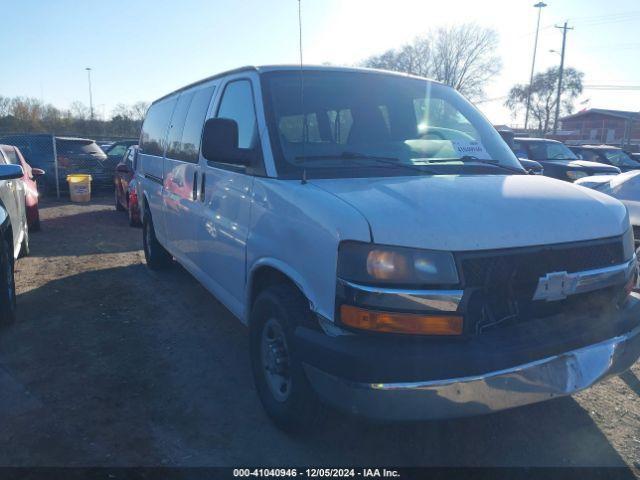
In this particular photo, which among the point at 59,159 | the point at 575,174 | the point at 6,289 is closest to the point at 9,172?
the point at 6,289

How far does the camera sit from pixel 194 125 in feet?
15.0

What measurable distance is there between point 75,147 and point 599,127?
2368 inches

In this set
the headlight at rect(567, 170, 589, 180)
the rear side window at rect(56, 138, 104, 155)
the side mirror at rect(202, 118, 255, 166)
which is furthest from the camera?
the rear side window at rect(56, 138, 104, 155)

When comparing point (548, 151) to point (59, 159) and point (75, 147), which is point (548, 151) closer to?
point (75, 147)

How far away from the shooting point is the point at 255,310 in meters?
3.07

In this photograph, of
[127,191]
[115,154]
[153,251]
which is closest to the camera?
[153,251]

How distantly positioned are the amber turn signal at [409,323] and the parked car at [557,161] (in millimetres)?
11408

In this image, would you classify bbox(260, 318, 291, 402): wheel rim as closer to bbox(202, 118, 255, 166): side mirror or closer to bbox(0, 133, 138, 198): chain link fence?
bbox(202, 118, 255, 166): side mirror

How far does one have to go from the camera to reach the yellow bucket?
1349 cm

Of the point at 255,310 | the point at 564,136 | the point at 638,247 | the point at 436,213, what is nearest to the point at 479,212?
the point at 436,213

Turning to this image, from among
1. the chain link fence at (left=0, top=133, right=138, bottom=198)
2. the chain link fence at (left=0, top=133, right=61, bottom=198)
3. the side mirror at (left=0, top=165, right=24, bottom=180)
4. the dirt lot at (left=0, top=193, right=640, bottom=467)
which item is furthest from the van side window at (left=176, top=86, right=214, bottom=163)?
the chain link fence at (left=0, top=133, right=61, bottom=198)

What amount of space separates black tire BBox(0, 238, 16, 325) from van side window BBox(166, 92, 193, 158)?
5.55 feet

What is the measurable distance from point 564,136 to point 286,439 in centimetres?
6262

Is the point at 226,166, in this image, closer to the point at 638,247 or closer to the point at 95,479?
the point at 95,479
